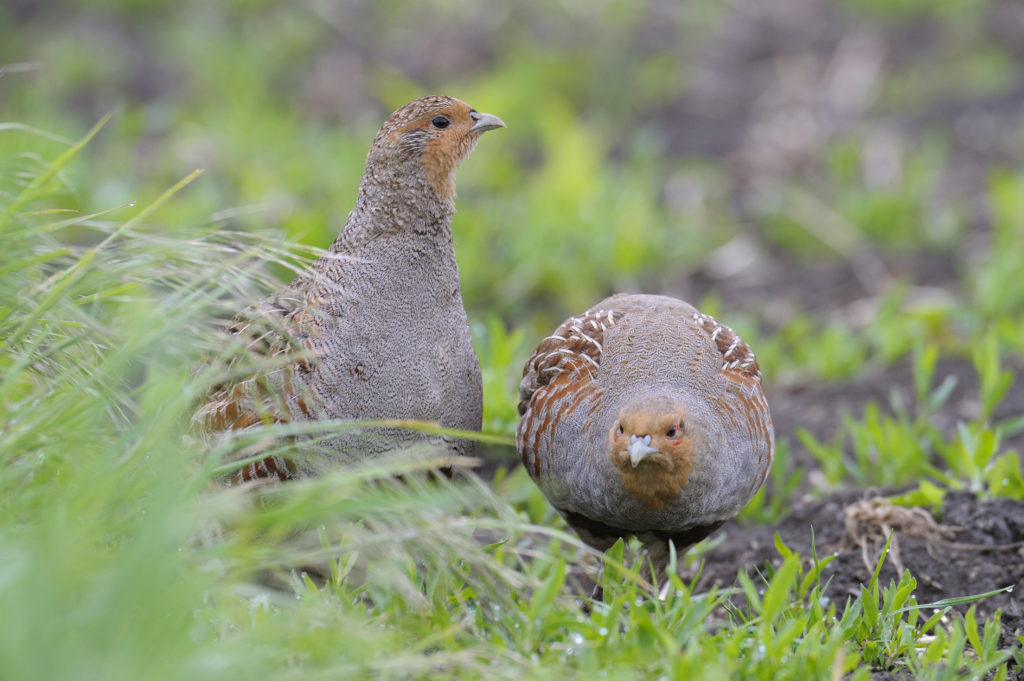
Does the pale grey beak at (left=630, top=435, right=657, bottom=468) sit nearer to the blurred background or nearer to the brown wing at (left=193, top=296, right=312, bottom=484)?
the brown wing at (left=193, top=296, right=312, bottom=484)

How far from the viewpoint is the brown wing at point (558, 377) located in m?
3.37

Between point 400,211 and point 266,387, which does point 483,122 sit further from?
point 266,387

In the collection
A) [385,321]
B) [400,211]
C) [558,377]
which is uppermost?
[400,211]

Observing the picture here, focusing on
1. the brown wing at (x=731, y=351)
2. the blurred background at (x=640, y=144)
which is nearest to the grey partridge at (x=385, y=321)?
the brown wing at (x=731, y=351)

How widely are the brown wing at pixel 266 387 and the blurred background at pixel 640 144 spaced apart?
1.03 metres

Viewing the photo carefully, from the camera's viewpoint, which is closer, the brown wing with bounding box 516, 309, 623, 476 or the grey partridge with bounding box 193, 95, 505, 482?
the grey partridge with bounding box 193, 95, 505, 482

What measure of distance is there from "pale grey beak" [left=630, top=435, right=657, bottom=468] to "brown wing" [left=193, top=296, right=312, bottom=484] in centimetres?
86

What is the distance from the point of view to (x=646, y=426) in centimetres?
302

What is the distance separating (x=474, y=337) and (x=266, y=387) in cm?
162

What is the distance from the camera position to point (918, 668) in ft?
9.25

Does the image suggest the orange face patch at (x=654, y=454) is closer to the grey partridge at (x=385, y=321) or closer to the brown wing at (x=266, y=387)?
the grey partridge at (x=385, y=321)

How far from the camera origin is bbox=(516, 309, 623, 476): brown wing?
337 centimetres

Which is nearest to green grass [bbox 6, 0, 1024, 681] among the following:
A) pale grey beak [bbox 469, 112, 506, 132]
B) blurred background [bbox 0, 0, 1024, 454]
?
blurred background [bbox 0, 0, 1024, 454]

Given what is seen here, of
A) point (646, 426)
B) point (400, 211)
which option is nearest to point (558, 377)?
point (646, 426)
